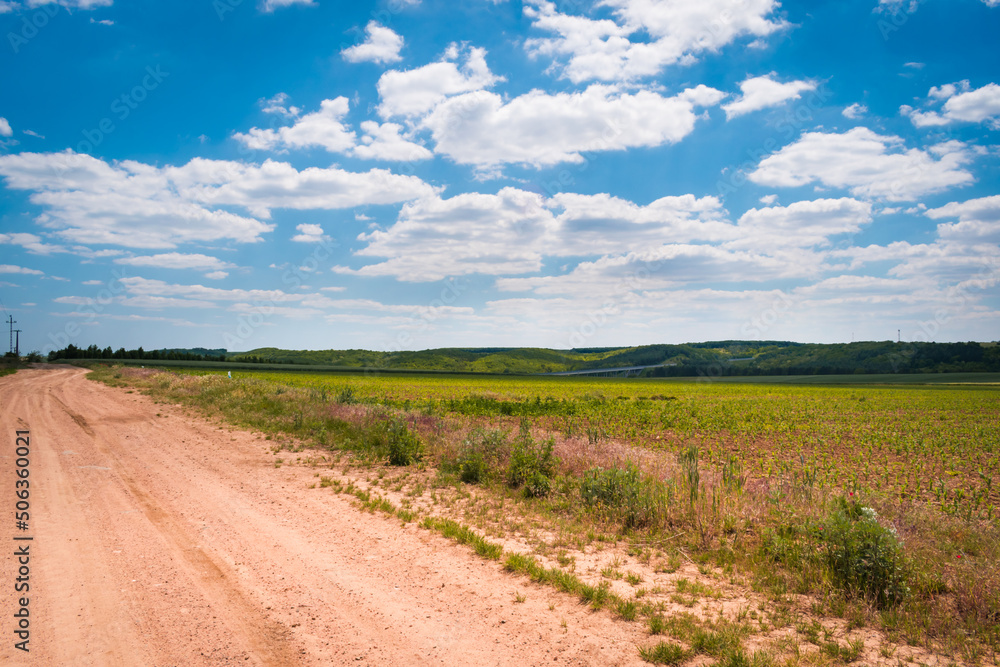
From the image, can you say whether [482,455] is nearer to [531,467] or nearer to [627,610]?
[531,467]

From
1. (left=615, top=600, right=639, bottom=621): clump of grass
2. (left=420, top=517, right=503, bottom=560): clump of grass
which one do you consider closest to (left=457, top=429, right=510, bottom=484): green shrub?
(left=420, top=517, right=503, bottom=560): clump of grass

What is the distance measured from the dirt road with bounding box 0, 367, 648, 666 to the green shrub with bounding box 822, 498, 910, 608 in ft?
9.96

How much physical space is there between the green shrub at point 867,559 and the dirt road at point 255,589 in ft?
9.96

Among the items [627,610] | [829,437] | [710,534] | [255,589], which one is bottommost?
[829,437]

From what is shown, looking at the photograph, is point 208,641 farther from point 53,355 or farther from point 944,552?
point 53,355

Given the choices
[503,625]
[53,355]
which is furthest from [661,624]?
[53,355]

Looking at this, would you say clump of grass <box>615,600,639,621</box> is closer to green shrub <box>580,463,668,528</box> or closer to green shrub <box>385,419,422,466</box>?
green shrub <box>580,463,668,528</box>

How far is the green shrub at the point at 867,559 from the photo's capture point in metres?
5.77

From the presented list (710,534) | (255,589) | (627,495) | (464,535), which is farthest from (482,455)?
(255,589)

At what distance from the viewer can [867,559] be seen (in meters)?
6.01

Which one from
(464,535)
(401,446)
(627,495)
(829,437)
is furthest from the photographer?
(829,437)

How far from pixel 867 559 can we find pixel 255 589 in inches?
294

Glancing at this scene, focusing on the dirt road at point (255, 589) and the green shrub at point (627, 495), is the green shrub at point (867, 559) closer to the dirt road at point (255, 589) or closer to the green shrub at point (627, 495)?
the green shrub at point (627, 495)

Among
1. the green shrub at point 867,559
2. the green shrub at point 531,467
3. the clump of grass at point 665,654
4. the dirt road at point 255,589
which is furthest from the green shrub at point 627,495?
the clump of grass at point 665,654
